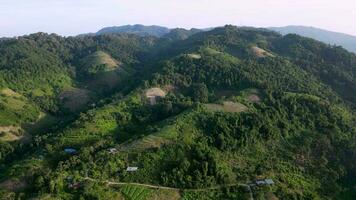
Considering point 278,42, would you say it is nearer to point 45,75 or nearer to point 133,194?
point 45,75

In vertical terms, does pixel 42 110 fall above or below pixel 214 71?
below

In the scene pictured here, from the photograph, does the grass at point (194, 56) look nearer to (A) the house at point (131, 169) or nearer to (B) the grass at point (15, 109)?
(B) the grass at point (15, 109)

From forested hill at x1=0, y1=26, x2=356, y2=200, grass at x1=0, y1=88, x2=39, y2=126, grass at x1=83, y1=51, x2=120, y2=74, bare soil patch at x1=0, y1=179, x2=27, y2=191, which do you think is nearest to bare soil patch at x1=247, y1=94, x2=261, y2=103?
forested hill at x1=0, y1=26, x2=356, y2=200

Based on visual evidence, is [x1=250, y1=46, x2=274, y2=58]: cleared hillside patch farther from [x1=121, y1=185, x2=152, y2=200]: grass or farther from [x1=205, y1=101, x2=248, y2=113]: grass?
[x1=121, y1=185, x2=152, y2=200]: grass

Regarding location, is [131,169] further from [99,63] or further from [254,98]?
[99,63]

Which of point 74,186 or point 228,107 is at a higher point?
point 228,107

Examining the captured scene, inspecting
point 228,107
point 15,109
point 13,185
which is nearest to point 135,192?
point 13,185

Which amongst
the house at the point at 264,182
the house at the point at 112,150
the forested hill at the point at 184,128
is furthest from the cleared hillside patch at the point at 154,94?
the house at the point at 264,182

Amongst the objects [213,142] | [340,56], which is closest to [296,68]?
[340,56]

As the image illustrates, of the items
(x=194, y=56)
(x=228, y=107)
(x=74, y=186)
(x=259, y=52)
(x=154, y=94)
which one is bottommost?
(x=74, y=186)
